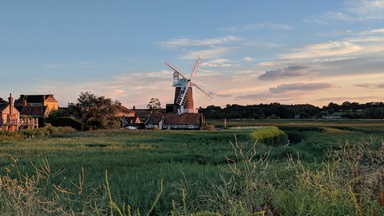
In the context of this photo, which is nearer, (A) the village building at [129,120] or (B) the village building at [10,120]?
(B) the village building at [10,120]

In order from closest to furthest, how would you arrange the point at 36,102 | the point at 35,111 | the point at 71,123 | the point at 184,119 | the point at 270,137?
the point at 270,137 → the point at 71,123 → the point at 184,119 → the point at 35,111 → the point at 36,102

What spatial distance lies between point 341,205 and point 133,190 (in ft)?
22.5

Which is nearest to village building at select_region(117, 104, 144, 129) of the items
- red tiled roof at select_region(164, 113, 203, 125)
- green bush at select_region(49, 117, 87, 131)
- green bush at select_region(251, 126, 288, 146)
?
red tiled roof at select_region(164, 113, 203, 125)

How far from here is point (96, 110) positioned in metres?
65.8

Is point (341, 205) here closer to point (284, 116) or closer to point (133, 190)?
point (133, 190)

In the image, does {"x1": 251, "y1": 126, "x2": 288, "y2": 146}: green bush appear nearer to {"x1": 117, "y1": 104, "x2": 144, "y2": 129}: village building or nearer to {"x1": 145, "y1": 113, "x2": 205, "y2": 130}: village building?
{"x1": 145, "y1": 113, "x2": 205, "y2": 130}: village building

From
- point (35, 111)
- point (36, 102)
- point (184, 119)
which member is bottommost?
point (184, 119)

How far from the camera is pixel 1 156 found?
23.0 metres

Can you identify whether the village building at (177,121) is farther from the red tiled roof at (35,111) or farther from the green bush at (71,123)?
the red tiled roof at (35,111)

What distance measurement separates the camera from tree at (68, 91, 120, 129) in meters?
65.9

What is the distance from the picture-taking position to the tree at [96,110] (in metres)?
65.9

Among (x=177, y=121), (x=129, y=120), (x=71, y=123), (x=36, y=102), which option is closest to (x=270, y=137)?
(x=177, y=121)

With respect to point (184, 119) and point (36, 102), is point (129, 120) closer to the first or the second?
point (184, 119)

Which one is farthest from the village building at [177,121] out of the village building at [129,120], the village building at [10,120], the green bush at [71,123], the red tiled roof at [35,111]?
the village building at [10,120]
